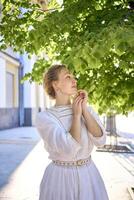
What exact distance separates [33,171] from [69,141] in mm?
7515

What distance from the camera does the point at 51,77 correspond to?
303cm

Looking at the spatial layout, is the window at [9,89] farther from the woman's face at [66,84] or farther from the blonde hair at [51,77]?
the woman's face at [66,84]

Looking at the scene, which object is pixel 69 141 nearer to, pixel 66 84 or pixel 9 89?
pixel 66 84

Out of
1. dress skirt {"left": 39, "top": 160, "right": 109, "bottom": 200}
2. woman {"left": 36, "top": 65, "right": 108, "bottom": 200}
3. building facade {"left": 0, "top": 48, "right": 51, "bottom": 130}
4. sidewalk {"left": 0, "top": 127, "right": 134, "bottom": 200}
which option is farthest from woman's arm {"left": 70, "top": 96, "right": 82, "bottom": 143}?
building facade {"left": 0, "top": 48, "right": 51, "bottom": 130}

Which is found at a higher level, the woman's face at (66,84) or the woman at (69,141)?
the woman's face at (66,84)

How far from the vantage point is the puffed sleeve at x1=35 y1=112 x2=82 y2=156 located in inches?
110

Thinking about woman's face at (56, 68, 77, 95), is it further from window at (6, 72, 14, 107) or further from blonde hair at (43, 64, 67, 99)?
window at (6, 72, 14, 107)

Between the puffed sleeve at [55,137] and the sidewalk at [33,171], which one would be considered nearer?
the puffed sleeve at [55,137]

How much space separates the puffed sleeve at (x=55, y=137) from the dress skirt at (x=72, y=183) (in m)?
0.14

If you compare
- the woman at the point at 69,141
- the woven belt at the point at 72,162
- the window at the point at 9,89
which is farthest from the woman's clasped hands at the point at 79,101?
the window at the point at 9,89

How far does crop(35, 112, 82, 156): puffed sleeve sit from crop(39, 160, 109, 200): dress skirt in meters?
0.14

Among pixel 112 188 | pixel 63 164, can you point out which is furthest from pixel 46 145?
pixel 112 188

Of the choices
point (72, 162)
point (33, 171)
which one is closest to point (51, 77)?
point (72, 162)

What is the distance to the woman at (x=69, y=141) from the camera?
2.83 meters
